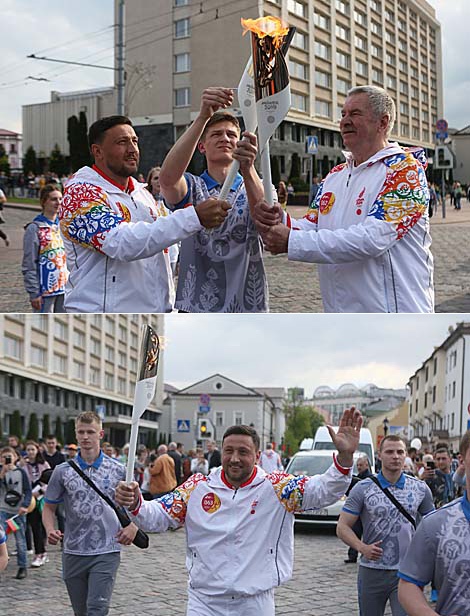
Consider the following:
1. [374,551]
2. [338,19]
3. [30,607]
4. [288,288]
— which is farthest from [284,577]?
[338,19]

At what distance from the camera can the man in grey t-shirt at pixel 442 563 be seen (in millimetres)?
3102

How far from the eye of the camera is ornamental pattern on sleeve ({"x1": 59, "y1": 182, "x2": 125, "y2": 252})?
14.6ft

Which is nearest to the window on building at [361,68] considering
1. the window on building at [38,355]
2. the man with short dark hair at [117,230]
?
the window on building at [38,355]

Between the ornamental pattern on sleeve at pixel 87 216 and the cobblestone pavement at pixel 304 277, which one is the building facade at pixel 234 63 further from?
the ornamental pattern on sleeve at pixel 87 216

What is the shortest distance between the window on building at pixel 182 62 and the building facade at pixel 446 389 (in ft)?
130

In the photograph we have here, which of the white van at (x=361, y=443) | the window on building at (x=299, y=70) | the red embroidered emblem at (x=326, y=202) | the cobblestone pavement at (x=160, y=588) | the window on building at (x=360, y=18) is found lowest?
the cobblestone pavement at (x=160, y=588)

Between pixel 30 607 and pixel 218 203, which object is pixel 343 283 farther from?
pixel 30 607

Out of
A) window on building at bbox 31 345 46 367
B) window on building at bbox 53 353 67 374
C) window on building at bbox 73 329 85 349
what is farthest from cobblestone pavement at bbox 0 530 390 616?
window on building at bbox 53 353 67 374

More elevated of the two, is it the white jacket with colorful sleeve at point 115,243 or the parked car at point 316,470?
the white jacket with colorful sleeve at point 115,243

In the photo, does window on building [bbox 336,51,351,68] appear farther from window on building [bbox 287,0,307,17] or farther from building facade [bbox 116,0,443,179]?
window on building [bbox 287,0,307,17]

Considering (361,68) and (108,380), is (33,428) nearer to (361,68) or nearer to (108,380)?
(108,380)

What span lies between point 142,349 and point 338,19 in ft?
200

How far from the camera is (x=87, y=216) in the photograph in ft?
14.7

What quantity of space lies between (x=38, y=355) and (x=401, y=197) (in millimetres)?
18449
